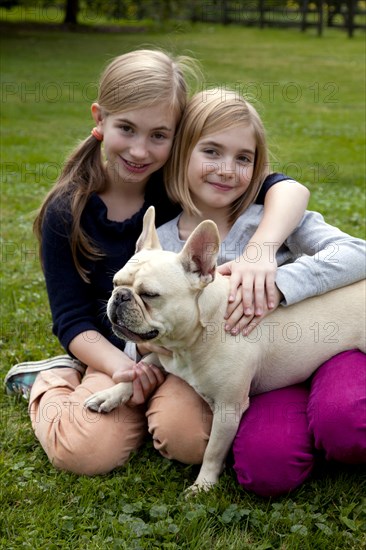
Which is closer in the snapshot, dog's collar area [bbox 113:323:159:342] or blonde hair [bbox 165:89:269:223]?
dog's collar area [bbox 113:323:159:342]

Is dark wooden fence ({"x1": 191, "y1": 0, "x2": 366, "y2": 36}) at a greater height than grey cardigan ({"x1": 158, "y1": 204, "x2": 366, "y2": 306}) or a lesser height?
lesser

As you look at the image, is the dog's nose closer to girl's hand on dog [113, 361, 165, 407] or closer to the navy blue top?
girl's hand on dog [113, 361, 165, 407]

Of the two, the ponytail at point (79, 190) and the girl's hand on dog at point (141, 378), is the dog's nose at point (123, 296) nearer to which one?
the girl's hand on dog at point (141, 378)

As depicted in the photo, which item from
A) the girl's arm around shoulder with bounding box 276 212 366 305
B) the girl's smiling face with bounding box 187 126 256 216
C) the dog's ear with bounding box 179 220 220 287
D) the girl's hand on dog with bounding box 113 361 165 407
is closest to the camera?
the dog's ear with bounding box 179 220 220 287

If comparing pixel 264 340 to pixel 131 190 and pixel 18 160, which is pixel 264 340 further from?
pixel 18 160

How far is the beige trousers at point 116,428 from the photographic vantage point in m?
3.29

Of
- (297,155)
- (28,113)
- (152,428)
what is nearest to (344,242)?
(152,428)

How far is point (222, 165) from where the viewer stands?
3.49 m

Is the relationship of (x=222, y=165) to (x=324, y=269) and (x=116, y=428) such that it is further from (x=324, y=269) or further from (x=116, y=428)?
(x=116, y=428)

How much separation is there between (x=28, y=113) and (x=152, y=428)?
37.3 feet

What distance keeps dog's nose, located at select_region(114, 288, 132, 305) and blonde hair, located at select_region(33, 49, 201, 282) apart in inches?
36.5

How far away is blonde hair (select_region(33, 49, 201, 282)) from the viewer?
11.6ft

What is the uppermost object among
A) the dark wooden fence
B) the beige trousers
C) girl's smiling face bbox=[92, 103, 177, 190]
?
girl's smiling face bbox=[92, 103, 177, 190]

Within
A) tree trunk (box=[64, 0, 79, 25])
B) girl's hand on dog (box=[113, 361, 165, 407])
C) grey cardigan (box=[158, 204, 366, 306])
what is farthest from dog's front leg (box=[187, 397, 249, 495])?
tree trunk (box=[64, 0, 79, 25])
